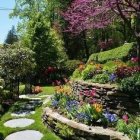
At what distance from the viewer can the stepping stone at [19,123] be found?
10795 millimetres

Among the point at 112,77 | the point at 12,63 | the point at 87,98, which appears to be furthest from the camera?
the point at 12,63

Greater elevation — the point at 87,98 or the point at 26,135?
the point at 87,98

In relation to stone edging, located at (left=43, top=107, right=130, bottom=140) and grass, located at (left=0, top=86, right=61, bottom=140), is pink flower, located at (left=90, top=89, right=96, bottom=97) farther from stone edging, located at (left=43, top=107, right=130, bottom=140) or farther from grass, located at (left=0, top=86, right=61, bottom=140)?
grass, located at (left=0, top=86, right=61, bottom=140)

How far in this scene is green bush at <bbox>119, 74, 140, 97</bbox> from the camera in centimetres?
933

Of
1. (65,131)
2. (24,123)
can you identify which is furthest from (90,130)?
(24,123)

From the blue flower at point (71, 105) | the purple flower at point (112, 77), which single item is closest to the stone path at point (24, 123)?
the blue flower at point (71, 105)

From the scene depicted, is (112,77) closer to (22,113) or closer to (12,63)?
(22,113)

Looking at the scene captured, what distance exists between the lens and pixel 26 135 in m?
9.80

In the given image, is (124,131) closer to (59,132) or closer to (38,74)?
(59,132)

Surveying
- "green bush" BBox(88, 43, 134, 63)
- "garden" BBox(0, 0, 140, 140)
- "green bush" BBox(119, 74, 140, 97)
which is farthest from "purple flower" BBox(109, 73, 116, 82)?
"green bush" BBox(88, 43, 134, 63)

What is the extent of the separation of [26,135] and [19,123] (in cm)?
130

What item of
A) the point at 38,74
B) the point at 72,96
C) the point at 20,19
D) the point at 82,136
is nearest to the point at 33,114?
the point at 72,96

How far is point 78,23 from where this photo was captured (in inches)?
477

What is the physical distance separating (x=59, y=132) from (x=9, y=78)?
320 inches
